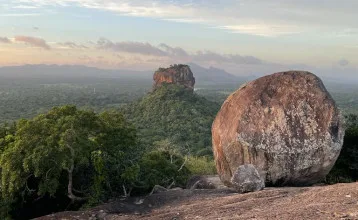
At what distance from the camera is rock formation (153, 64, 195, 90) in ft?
279

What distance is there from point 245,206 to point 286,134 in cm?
471

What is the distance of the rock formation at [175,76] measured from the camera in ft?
279

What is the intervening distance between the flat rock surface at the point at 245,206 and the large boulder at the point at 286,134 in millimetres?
1816

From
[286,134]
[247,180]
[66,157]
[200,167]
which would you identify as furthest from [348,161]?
[66,157]

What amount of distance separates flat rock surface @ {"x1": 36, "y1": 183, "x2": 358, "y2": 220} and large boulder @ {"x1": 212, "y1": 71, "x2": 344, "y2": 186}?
182 cm

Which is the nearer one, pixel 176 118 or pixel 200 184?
pixel 200 184

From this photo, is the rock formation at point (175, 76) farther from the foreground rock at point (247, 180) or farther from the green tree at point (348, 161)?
the foreground rock at point (247, 180)

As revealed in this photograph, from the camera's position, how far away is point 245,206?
12445mm

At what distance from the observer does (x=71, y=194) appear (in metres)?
16.5

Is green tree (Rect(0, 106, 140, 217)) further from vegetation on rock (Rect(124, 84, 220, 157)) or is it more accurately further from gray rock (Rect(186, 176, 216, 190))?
vegetation on rock (Rect(124, 84, 220, 157))

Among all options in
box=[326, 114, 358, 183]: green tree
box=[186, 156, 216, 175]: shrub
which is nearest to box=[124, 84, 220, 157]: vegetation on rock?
box=[186, 156, 216, 175]: shrub

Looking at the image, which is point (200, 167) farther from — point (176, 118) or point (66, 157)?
point (176, 118)

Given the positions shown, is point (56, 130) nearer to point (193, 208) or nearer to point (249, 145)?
point (193, 208)

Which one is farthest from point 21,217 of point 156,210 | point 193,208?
point 193,208
